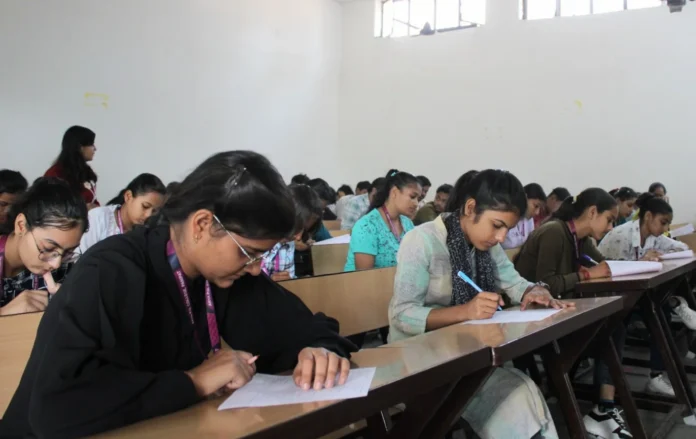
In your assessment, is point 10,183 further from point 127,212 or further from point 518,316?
point 518,316

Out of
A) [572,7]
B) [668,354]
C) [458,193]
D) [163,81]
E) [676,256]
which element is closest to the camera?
[458,193]

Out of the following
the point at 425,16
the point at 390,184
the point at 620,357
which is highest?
the point at 425,16

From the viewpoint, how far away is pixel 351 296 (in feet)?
7.53

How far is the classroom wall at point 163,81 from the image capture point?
506 cm

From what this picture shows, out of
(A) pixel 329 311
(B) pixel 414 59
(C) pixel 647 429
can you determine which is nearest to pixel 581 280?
(C) pixel 647 429

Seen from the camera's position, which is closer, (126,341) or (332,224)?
(126,341)

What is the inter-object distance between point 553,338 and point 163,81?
548cm

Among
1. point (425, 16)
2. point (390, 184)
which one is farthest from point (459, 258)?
point (425, 16)

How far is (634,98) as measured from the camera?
24.1 feet

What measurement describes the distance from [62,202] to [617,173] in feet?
22.7

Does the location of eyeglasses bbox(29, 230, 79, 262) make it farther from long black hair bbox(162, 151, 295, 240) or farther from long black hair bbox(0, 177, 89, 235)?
long black hair bbox(162, 151, 295, 240)

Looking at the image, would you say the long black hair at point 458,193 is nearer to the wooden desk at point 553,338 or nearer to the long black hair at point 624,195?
the wooden desk at point 553,338

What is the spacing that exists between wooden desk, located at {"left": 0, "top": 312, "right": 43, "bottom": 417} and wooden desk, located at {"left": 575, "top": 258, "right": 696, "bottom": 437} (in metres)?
2.04

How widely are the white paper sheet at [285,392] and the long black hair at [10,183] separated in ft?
7.17
